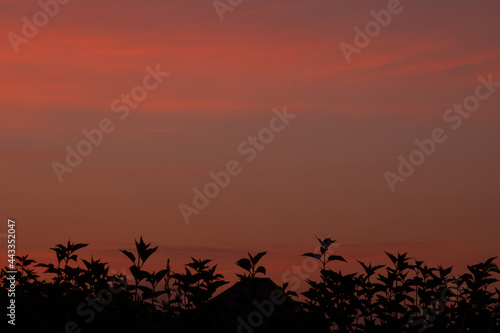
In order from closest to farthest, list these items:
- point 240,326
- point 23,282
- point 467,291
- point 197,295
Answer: point 240,326, point 197,295, point 467,291, point 23,282

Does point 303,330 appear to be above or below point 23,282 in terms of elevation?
below

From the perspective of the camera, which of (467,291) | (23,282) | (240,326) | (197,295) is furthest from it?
(23,282)

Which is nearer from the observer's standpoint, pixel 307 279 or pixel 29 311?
pixel 29 311

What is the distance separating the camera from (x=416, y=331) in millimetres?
10062

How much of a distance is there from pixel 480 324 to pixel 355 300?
5.77ft

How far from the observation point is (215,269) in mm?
10297

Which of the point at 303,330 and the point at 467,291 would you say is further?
the point at 467,291

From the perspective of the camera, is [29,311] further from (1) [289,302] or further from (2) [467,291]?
(2) [467,291]

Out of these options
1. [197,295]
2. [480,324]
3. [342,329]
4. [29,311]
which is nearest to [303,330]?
[342,329]

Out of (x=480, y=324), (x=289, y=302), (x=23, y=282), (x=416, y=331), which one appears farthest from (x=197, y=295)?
(x=23, y=282)

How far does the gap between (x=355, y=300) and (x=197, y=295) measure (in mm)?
2330

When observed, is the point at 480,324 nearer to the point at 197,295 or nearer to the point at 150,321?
the point at 197,295

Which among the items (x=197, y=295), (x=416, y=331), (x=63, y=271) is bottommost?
(x=416, y=331)

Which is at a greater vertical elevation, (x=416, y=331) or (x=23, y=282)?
(x=23, y=282)
